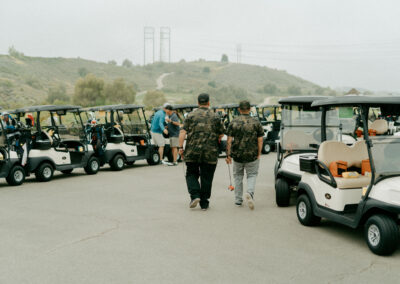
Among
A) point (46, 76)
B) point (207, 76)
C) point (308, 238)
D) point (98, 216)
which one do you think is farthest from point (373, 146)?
point (207, 76)

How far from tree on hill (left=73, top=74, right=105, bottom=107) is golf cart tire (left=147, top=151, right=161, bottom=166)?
4490cm

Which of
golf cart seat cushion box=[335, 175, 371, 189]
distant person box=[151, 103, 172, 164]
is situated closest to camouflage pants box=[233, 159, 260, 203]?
golf cart seat cushion box=[335, 175, 371, 189]

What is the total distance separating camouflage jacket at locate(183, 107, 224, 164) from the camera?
7.82m

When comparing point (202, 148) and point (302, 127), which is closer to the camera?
point (202, 148)

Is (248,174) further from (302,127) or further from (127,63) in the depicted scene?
(127,63)

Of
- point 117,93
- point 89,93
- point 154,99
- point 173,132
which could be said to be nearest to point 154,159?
point 173,132

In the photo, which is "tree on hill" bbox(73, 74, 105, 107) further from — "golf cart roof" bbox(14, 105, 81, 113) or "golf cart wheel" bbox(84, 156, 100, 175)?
"golf cart roof" bbox(14, 105, 81, 113)

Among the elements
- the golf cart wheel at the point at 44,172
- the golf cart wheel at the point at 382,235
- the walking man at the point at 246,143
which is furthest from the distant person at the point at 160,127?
the golf cart wheel at the point at 382,235

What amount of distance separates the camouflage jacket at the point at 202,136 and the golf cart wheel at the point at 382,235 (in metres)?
3.05

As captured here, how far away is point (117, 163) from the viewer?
1387cm

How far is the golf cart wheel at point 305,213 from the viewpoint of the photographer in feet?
21.6

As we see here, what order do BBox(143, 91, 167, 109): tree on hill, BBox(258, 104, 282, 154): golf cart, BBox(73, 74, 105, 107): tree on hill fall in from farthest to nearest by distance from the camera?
BBox(143, 91, 167, 109): tree on hill → BBox(73, 74, 105, 107): tree on hill → BBox(258, 104, 282, 154): golf cart

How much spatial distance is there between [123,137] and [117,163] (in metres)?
0.90

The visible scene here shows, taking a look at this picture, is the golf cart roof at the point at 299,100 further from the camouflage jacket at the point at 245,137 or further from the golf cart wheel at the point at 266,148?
the golf cart wheel at the point at 266,148
